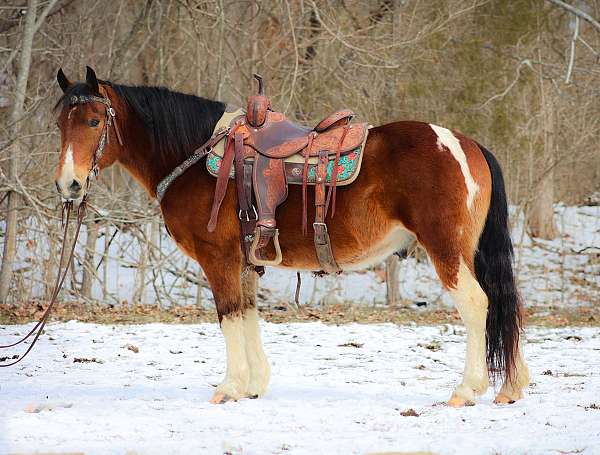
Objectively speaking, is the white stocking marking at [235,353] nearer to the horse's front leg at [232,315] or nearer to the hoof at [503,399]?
the horse's front leg at [232,315]

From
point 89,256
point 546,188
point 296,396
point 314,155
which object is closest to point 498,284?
point 314,155

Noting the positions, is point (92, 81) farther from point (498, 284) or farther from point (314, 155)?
point (498, 284)

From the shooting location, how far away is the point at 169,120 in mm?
4824

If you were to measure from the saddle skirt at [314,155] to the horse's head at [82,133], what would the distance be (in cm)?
69

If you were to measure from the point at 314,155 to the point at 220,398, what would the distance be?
1.61 metres

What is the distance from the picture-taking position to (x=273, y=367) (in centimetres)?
581

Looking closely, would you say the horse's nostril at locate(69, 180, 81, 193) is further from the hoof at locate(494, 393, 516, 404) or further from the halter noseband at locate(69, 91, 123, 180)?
the hoof at locate(494, 393, 516, 404)

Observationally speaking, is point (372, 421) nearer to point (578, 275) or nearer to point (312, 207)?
point (312, 207)

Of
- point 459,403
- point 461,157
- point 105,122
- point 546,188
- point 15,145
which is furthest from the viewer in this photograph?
point 546,188

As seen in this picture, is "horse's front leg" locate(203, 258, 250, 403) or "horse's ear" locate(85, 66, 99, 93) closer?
"horse's ear" locate(85, 66, 99, 93)

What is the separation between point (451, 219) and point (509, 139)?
8.73 meters

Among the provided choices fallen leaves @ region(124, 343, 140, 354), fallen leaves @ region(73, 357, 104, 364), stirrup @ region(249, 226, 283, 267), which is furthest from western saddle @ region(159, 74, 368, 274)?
fallen leaves @ region(124, 343, 140, 354)

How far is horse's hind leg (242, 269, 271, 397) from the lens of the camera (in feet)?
Answer: 15.7

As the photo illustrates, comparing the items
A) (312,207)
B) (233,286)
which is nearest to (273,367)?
(233,286)
